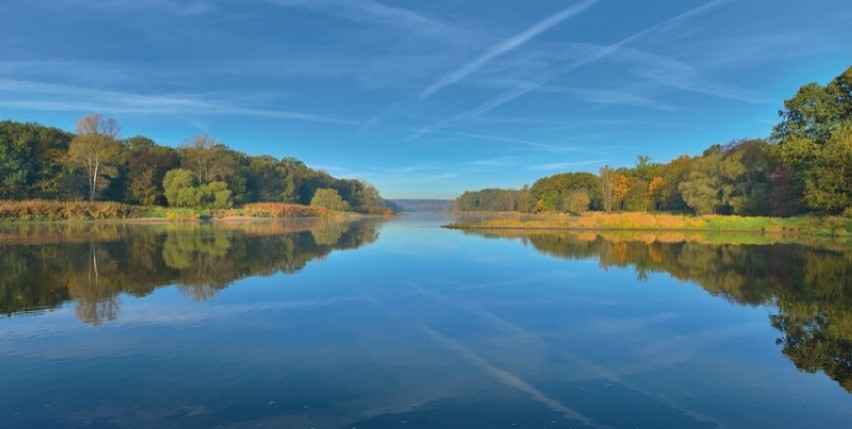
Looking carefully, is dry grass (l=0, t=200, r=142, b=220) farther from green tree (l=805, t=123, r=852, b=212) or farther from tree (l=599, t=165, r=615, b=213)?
tree (l=599, t=165, r=615, b=213)

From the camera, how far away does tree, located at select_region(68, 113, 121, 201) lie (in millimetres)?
61656

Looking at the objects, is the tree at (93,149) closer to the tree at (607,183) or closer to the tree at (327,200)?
the tree at (327,200)

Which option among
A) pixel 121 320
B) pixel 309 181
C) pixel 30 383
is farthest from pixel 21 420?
pixel 309 181

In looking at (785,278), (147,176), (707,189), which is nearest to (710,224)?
(707,189)

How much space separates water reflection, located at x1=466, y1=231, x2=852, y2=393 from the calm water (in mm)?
81

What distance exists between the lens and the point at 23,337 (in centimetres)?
820

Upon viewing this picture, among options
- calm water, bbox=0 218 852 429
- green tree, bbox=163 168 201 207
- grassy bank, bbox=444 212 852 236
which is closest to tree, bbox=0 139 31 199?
green tree, bbox=163 168 201 207

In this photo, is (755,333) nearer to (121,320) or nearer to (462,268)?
(462,268)

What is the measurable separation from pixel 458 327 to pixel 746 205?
48546mm

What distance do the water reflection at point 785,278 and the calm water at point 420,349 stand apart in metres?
0.08

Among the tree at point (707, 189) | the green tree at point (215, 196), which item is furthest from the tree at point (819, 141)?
the green tree at point (215, 196)

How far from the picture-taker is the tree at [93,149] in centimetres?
6166

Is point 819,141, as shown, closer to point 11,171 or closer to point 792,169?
point 792,169

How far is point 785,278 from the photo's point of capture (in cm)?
1548
